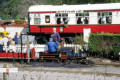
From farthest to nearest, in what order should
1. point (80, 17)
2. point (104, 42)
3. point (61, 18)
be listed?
point (61, 18)
point (80, 17)
point (104, 42)

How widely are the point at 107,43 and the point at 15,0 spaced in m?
8.67

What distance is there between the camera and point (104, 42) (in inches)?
582

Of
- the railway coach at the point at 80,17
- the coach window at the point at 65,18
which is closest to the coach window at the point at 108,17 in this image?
the railway coach at the point at 80,17

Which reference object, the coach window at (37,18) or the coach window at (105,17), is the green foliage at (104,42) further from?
the coach window at (37,18)

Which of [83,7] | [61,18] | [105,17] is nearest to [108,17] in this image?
[105,17]

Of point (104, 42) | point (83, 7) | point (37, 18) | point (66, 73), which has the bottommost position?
point (66, 73)

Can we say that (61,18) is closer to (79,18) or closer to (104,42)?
(79,18)

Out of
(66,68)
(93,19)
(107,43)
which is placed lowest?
(66,68)

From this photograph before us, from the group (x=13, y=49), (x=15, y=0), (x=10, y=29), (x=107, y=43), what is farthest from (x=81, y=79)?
(x=10, y=29)

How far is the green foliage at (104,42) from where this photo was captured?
567 inches

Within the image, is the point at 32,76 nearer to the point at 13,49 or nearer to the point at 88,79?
the point at 88,79

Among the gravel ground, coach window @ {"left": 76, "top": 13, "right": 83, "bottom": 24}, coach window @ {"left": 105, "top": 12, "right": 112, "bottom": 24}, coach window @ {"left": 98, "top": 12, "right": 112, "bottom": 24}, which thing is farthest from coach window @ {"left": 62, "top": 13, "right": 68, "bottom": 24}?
the gravel ground

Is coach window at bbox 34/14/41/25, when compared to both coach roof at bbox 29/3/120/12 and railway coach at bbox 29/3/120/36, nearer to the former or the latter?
railway coach at bbox 29/3/120/36

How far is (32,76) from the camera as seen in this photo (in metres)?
10.3
